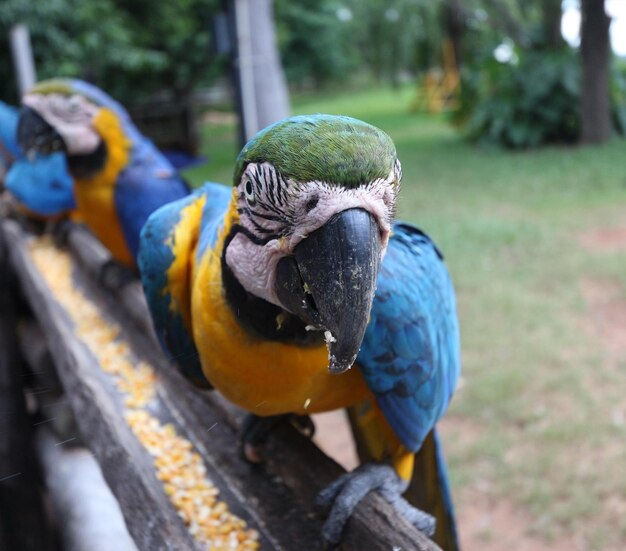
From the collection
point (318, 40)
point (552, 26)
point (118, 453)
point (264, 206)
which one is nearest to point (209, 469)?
point (118, 453)

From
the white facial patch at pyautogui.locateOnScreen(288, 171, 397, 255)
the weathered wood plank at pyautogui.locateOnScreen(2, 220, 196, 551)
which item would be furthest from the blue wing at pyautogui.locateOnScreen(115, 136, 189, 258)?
the white facial patch at pyautogui.locateOnScreen(288, 171, 397, 255)

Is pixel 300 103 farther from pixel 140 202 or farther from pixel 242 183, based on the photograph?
pixel 242 183

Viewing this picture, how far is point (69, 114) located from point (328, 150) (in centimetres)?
181

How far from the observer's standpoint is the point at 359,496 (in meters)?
1.24

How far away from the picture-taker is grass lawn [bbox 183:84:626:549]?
8.11 ft

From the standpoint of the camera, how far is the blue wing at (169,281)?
135 cm

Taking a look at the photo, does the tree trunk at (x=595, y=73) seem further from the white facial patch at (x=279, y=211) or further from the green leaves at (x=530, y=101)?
the white facial patch at (x=279, y=211)

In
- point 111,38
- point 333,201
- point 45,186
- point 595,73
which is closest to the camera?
point 333,201

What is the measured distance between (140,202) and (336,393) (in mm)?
1320

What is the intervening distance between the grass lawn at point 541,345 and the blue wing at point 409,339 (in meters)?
0.27

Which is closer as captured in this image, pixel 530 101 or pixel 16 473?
pixel 16 473

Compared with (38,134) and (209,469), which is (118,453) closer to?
(209,469)

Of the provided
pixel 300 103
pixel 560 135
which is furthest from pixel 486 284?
pixel 300 103

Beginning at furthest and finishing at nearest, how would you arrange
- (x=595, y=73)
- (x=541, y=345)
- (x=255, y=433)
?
Result: (x=595, y=73)
(x=541, y=345)
(x=255, y=433)
